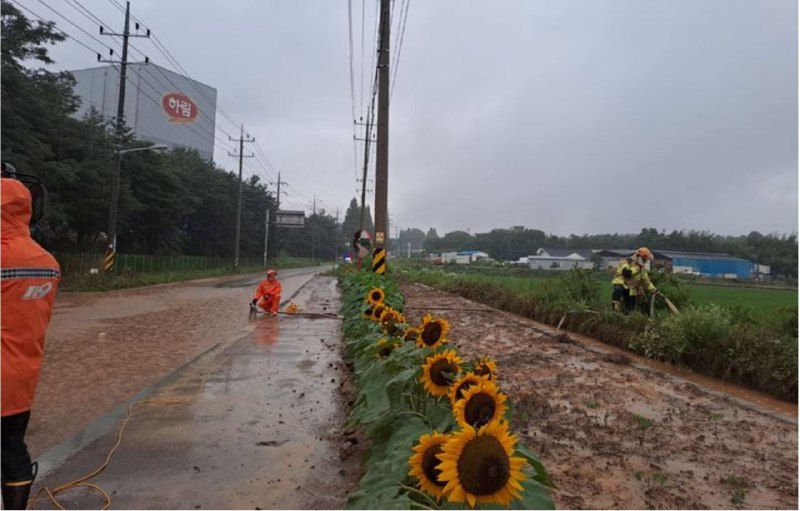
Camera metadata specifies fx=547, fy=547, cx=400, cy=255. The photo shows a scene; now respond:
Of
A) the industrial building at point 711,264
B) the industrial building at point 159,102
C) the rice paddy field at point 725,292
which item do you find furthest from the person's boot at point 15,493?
the industrial building at point 159,102

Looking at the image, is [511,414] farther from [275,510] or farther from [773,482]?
[275,510]

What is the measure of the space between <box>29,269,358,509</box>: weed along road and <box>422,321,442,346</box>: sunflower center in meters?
1.14

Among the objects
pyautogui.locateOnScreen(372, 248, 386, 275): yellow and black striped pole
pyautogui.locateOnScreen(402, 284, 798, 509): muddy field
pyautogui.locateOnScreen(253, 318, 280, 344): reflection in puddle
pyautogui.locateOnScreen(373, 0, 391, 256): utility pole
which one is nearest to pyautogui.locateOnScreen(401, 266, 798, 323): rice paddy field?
pyautogui.locateOnScreen(402, 284, 798, 509): muddy field

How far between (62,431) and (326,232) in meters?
110

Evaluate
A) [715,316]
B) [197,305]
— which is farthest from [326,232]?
[715,316]

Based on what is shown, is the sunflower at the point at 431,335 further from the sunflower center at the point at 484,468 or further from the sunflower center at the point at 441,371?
the sunflower center at the point at 484,468

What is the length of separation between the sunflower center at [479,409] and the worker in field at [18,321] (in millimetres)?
2171

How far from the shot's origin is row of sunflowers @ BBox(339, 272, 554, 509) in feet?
5.81

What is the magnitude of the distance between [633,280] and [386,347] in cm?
790

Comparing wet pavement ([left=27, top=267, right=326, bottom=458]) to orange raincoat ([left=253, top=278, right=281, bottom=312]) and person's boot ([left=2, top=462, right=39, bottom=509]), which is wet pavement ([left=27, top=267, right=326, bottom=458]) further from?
person's boot ([left=2, top=462, right=39, bottom=509])

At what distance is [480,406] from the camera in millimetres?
2223

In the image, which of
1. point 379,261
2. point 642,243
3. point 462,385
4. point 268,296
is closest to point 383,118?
point 379,261

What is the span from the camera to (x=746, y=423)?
194 inches

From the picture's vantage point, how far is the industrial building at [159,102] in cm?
5472
